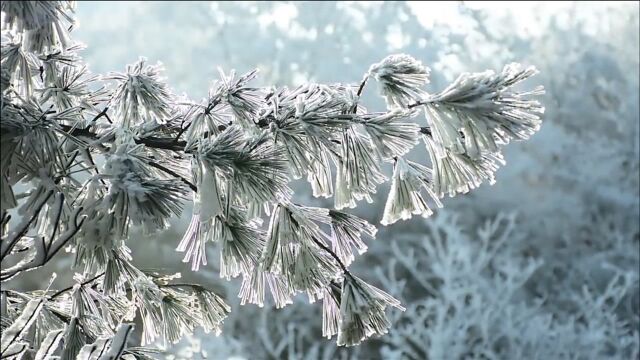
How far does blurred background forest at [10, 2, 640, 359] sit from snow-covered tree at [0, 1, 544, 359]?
10.8 feet

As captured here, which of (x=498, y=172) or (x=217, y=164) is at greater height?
(x=498, y=172)

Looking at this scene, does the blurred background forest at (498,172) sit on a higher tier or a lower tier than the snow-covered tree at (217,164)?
higher

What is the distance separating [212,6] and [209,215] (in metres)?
5.15

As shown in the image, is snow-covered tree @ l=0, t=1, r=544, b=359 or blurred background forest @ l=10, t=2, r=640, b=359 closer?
snow-covered tree @ l=0, t=1, r=544, b=359

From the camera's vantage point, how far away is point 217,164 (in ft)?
2.20

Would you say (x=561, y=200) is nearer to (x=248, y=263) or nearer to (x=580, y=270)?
(x=580, y=270)

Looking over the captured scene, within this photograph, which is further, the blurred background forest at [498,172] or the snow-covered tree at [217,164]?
the blurred background forest at [498,172]

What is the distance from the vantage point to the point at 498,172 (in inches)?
195

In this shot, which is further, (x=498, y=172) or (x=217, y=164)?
(x=498, y=172)

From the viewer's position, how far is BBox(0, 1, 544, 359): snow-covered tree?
25.2 inches

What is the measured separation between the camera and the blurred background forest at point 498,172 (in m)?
4.20

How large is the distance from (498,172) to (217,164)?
4429 millimetres

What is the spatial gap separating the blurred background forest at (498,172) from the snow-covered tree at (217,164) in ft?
10.8

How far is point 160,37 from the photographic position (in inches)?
203
